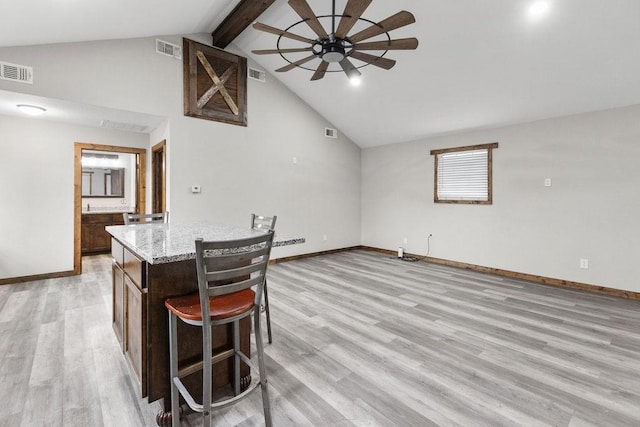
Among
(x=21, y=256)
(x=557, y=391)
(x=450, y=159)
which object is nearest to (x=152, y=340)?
(x=557, y=391)

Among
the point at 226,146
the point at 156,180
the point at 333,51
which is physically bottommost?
the point at 156,180

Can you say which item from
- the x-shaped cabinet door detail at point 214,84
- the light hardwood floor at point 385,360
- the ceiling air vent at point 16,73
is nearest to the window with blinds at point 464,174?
the light hardwood floor at point 385,360

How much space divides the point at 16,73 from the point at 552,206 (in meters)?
7.14

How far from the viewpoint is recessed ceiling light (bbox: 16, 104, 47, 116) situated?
13.0ft

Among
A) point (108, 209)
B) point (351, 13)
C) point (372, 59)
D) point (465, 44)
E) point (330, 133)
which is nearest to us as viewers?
point (351, 13)

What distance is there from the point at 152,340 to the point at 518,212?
17.2 feet

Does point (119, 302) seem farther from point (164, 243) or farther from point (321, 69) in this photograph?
point (321, 69)

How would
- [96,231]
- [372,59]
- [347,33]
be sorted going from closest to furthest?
[347,33] → [372,59] → [96,231]

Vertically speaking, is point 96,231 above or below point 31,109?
below

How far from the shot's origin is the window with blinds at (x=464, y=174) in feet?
17.4

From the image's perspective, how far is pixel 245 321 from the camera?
6.64 feet

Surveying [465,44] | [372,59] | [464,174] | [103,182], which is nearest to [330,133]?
[464,174]

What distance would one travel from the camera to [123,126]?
5039 millimetres

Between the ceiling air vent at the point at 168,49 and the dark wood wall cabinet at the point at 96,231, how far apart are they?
12.8ft
